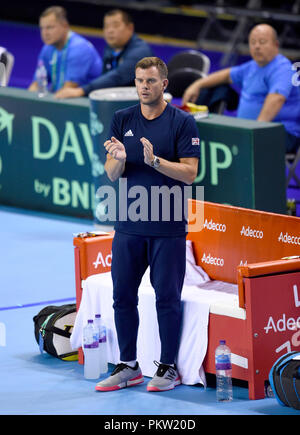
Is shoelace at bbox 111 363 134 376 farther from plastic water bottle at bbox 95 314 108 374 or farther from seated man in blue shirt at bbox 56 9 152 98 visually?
seated man in blue shirt at bbox 56 9 152 98

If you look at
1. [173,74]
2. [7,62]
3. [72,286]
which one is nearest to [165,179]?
[72,286]

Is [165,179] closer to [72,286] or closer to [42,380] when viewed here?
[42,380]

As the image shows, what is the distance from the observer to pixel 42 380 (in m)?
6.84

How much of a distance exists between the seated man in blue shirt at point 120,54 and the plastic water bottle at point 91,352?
16.9ft

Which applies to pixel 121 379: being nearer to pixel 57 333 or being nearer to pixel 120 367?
pixel 120 367

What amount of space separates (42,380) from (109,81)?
5.34 meters

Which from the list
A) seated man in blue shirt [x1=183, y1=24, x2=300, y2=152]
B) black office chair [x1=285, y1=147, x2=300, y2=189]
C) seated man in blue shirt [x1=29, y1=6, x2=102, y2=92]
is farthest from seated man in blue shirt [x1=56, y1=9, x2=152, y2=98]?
black office chair [x1=285, y1=147, x2=300, y2=189]

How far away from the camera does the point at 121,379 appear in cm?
662

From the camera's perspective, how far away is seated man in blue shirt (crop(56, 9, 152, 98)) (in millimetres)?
11492

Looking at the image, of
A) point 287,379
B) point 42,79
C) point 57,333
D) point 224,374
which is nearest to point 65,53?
point 42,79

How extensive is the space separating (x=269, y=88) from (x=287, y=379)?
514cm

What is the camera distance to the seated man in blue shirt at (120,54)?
37.7 ft

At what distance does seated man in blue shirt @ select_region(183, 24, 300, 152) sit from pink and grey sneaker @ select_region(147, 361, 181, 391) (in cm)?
443

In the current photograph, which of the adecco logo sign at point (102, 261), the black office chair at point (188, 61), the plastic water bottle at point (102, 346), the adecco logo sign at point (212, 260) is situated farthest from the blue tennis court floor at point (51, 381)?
the black office chair at point (188, 61)
